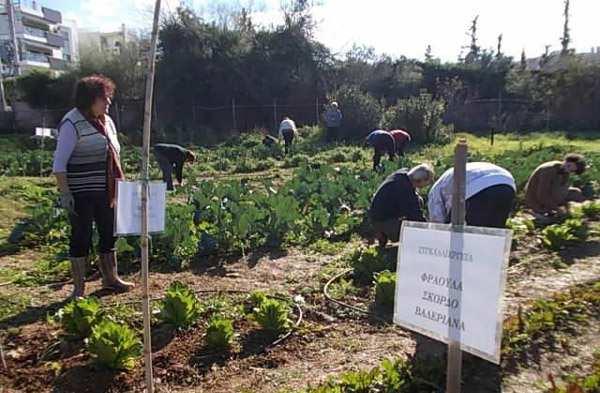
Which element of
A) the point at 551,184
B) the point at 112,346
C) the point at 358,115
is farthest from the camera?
the point at 358,115

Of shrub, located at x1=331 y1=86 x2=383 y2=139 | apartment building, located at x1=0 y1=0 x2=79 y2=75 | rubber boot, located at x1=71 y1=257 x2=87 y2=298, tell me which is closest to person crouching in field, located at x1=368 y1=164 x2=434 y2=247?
rubber boot, located at x1=71 y1=257 x2=87 y2=298

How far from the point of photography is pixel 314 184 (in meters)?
8.40

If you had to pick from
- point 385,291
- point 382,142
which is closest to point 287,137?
point 382,142

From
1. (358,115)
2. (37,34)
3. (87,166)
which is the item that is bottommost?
(87,166)

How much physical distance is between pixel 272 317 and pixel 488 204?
89.5 inches

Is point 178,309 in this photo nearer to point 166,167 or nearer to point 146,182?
point 146,182

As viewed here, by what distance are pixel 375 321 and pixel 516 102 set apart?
25697mm

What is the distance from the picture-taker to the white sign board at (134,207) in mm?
2639

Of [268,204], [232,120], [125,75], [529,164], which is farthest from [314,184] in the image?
[125,75]

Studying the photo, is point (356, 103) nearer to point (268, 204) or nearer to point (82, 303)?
point (268, 204)

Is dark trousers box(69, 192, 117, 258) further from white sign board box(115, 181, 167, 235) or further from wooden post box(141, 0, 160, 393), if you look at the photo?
wooden post box(141, 0, 160, 393)

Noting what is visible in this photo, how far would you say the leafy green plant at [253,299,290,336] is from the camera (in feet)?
12.3

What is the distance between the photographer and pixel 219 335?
3.49m

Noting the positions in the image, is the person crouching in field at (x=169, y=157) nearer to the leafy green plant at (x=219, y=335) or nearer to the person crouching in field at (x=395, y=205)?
the person crouching in field at (x=395, y=205)
